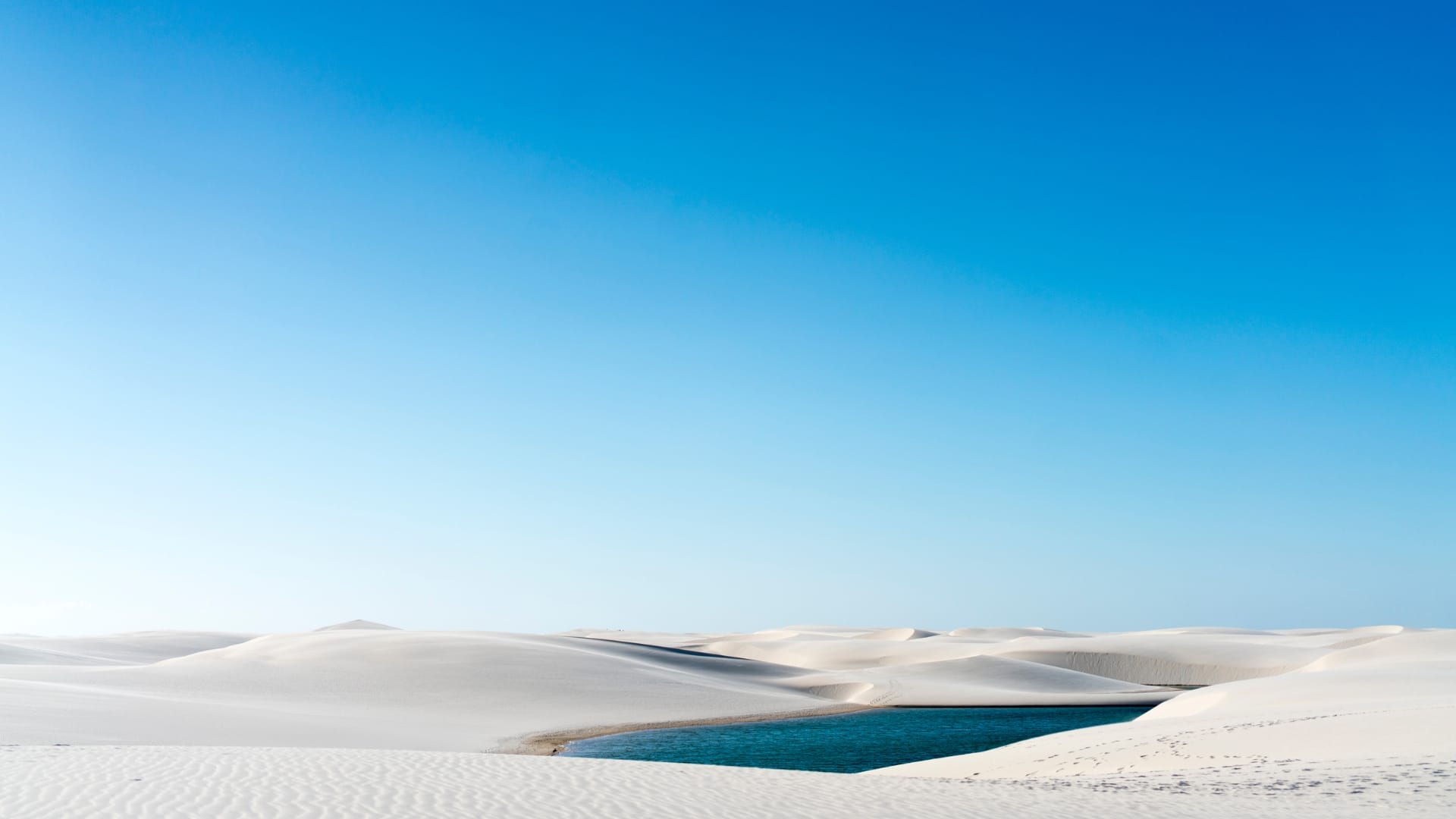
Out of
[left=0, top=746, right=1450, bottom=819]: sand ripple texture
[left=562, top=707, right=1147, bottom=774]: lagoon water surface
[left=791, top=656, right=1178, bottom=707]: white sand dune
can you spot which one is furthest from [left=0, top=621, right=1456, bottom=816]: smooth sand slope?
[left=562, top=707, right=1147, bottom=774]: lagoon water surface

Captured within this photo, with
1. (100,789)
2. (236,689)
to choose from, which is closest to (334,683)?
(236,689)

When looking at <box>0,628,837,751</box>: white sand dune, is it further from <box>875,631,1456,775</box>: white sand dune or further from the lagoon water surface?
<box>875,631,1456,775</box>: white sand dune

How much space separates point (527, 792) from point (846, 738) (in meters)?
Answer: 17.3

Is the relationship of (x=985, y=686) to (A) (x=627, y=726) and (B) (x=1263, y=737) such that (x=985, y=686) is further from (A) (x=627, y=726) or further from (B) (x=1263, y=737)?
(B) (x=1263, y=737)

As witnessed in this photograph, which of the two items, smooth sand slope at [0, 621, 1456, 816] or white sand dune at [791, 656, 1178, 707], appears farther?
white sand dune at [791, 656, 1178, 707]

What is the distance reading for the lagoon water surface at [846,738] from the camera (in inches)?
866

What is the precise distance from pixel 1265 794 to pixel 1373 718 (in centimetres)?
708

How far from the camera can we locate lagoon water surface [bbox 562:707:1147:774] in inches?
866

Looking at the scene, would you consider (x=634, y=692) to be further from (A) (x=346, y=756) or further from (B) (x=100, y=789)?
(B) (x=100, y=789)

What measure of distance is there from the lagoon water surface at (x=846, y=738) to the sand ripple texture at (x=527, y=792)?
22.1 ft

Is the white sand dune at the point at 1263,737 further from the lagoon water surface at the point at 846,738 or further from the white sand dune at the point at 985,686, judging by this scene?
the white sand dune at the point at 985,686

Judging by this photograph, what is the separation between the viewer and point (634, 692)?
32812 mm

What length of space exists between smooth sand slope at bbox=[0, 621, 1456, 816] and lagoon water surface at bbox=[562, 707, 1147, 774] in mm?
1813

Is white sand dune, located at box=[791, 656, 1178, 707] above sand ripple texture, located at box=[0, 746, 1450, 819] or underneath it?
underneath
